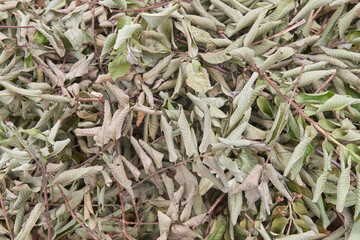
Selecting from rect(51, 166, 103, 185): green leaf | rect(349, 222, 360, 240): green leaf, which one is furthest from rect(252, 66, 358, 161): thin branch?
rect(51, 166, 103, 185): green leaf

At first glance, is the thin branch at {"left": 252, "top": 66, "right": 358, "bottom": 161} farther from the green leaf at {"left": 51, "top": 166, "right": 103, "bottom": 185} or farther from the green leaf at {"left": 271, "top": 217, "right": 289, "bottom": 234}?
the green leaf at {"left": 51, "top": 166, "right": 103, "bottom": 185}

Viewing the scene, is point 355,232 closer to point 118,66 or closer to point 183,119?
point 183,119

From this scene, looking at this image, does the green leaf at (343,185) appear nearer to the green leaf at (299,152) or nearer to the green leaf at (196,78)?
the green leaf at (299,152)

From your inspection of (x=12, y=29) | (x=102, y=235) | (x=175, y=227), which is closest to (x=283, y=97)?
(x=175, y=227)

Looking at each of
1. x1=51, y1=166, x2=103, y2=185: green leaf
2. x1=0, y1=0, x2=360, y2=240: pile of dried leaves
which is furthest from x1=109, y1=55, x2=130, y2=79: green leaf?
x1=51, y1=166, x2=103, y2=185: green leaf

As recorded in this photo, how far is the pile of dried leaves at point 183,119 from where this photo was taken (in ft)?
1.66

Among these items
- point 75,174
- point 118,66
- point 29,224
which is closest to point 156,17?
point 118,66

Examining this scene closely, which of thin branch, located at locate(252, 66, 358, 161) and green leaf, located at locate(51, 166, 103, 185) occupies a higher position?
thin branch, located at locate(252, 66, 358, 161)

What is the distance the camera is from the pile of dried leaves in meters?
0.51

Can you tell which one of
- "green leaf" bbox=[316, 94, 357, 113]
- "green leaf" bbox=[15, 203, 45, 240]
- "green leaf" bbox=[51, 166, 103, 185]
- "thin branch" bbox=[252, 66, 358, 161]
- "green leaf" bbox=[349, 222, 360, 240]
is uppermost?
"green leaf" bbox=[316, 94, 357, 113]

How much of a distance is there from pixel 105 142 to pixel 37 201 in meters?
0.19

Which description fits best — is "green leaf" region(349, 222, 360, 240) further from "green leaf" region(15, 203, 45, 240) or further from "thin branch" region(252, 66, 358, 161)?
"green leaf" region(15, 203, 45, 240)

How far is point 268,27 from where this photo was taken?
1.79 feet

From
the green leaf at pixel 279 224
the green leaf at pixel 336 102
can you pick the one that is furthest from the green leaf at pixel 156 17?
the green leaf at pixel 279 224
